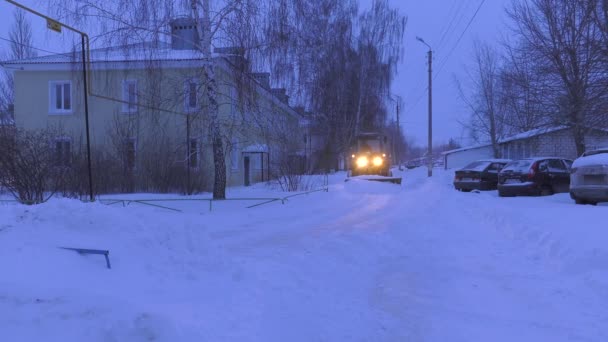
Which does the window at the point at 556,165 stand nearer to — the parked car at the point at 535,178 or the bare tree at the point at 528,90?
the parked car at the point at 535,178

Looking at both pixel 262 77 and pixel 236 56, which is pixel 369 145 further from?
pixel 236 56

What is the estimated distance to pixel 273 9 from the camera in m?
13.3

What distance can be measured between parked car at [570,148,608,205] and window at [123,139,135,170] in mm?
16397

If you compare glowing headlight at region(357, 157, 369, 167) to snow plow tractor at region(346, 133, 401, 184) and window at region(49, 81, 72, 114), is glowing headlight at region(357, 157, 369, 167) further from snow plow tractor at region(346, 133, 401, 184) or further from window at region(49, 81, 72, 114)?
window at region(49, 81, 72, 114)

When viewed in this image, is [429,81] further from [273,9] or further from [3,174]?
[3,174]

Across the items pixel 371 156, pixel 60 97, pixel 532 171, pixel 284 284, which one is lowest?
pixel 284 284

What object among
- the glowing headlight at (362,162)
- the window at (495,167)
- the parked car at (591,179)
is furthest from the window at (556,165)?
the glowing headlight at (362,162)

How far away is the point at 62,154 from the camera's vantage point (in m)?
15.4

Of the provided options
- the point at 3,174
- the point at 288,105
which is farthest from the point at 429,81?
the point at 3,174

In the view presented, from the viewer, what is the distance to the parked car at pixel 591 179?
10.9 m

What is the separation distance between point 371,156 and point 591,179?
12451 mm

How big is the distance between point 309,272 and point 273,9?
9859 millimetres

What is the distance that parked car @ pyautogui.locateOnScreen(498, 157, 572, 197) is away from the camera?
14.6 metres

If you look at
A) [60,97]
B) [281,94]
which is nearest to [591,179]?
[281,94]
